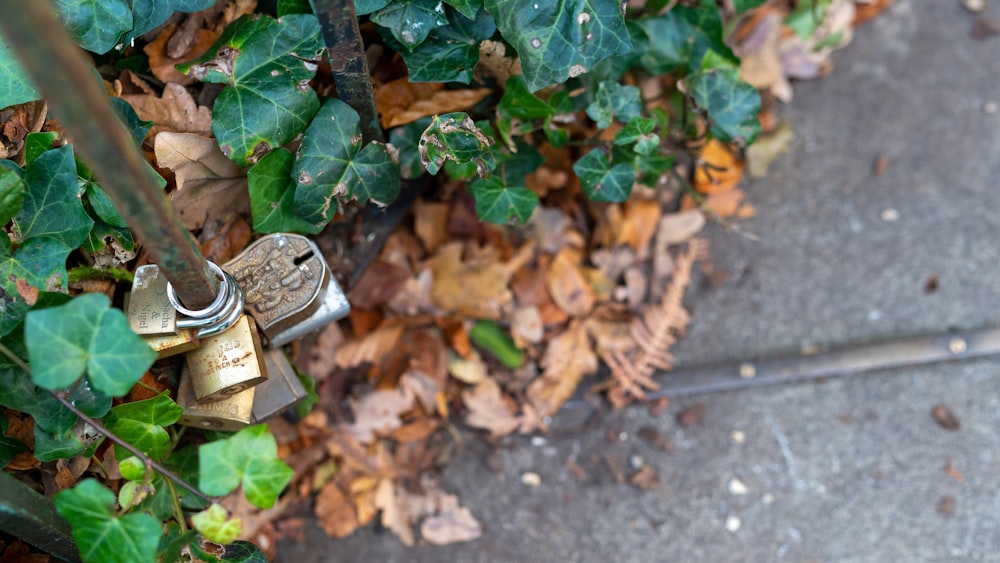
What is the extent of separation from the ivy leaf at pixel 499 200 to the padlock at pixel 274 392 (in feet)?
1.62

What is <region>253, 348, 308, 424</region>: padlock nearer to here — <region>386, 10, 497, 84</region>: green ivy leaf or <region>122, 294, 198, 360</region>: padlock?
<region>122, 294, 198, 360</region>: padlock

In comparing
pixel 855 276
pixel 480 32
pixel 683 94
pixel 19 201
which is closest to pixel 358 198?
pixel 480 32

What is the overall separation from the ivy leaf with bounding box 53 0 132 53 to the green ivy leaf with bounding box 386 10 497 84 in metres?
0.45

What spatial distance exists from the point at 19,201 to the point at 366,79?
586mm

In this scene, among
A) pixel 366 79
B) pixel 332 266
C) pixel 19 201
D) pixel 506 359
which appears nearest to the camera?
pixel 19 201

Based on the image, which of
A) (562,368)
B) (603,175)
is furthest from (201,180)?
(562,368)

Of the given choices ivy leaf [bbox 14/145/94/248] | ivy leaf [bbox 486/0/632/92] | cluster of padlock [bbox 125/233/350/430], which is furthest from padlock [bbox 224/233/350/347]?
ivy leaf [bbox 486/0/632/92]

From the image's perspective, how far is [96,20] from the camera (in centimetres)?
128

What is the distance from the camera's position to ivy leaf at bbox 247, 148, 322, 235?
4.51ft

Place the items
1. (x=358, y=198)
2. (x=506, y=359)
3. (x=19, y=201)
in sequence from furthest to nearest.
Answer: (x=506, y=359) < (x=358, y=198) < (x=19, y=201)

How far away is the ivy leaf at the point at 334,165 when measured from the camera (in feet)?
4.50

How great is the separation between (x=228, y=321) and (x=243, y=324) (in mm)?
40

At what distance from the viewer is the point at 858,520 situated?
5.77 feet

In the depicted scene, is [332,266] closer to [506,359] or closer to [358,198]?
[358,198]
